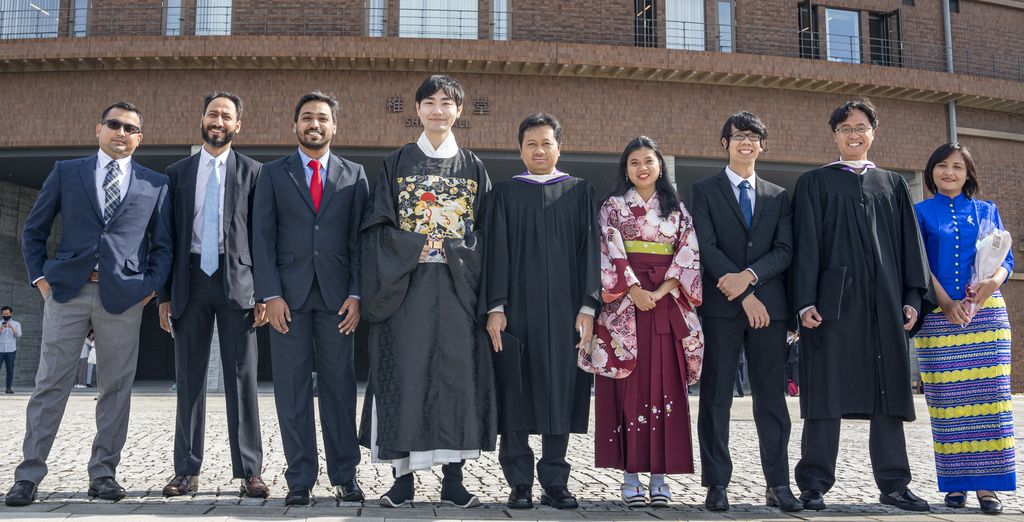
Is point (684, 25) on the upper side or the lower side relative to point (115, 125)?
upper

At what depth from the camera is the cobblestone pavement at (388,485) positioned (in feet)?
12.6

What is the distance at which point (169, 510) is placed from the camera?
3795 mm

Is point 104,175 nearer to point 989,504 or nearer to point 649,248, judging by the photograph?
point 649,248

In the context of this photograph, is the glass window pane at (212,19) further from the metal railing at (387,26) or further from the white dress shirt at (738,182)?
the white dress shirt at (738,182)

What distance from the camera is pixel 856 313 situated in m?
4.52

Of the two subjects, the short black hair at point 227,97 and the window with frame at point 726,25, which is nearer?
the short black hair at point 227,97

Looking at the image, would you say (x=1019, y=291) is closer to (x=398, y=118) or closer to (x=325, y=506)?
(x=398, y=118)

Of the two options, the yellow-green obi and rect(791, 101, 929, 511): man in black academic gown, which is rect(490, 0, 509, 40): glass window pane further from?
the yellow-green obi

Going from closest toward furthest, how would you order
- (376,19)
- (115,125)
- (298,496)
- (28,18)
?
(298,496), (115,125), (376,19), (28,18)

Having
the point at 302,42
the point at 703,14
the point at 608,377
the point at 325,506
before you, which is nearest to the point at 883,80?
the point at 703,14

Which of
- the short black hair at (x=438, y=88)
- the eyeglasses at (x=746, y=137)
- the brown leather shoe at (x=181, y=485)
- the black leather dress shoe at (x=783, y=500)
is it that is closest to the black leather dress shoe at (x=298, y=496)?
the brown leather shoe at (x=181, y=485)

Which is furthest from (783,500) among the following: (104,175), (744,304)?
(104,175)

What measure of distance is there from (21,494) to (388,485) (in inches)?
77.3

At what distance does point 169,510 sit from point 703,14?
56.7 ft
